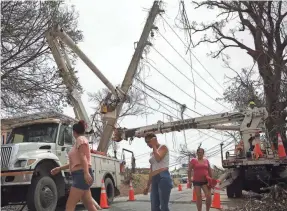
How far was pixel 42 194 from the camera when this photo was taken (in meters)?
9.29

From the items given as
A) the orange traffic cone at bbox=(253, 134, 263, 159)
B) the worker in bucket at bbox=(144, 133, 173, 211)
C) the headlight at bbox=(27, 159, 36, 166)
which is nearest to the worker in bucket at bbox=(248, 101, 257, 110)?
the orange traffic cone at bbox=(253, 134, 263, 159)

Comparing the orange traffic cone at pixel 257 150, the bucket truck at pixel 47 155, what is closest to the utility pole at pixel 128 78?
the bucket truck at pixel 47 155

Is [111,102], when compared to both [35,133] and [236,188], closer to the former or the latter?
[35,133]

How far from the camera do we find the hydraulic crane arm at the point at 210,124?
1480 cm

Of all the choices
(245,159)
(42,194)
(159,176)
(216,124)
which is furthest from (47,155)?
(216,124)

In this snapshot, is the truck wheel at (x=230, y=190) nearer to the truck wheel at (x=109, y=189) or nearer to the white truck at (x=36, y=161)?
the truck wheel at (x=109, y=189)

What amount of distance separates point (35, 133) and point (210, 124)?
27.3 feet

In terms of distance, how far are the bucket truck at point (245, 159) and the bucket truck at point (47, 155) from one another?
408cm

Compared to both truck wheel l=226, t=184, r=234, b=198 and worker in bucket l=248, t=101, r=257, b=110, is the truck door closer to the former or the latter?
truck wheel l=226, t=184, r=234, b=198

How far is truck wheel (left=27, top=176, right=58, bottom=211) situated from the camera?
29.5ft

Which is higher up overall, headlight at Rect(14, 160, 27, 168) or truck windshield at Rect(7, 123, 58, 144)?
truck windshield at Rect(7, 123, 58, 144)

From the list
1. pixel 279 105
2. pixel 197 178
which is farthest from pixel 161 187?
pixel 279 105

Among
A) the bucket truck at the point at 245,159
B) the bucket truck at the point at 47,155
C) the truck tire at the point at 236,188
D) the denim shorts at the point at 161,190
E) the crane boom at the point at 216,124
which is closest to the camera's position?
the denim shorts at the point at 161,190

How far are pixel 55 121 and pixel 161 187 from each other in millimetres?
5862
